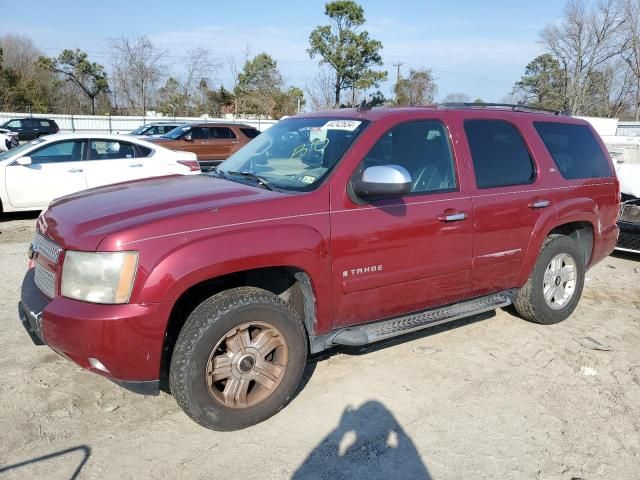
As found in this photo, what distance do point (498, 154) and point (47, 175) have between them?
24.6 feet

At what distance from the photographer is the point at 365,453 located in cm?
305

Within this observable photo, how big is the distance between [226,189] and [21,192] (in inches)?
272

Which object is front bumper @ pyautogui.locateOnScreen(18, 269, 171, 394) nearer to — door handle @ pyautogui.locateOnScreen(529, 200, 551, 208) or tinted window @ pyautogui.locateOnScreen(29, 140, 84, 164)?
door handle @ pyautogui.locateOnScreen(529, 200, 551, 208)

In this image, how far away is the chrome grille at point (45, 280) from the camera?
3.08 meters

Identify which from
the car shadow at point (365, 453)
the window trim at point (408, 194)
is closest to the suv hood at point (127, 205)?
A: the window trim at point (408, 194)

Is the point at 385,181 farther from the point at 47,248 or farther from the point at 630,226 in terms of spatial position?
the point at 630,226

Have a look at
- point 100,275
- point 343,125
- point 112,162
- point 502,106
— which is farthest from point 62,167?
point 502,106

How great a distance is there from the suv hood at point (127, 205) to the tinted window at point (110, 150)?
5.95 m

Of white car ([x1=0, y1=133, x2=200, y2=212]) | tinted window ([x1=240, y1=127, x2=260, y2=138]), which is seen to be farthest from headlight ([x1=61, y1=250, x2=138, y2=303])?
tinted window ([x1=240, y1=127, x2=260, y2=138])

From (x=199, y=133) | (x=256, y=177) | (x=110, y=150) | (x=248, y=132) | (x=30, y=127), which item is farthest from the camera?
(x=30, y=127)

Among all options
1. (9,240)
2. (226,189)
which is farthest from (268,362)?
(9,240)

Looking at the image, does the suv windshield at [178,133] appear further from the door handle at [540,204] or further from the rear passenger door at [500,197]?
the door handle at [540,204]

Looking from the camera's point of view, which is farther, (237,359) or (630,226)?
(630,226)

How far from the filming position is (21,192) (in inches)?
350
